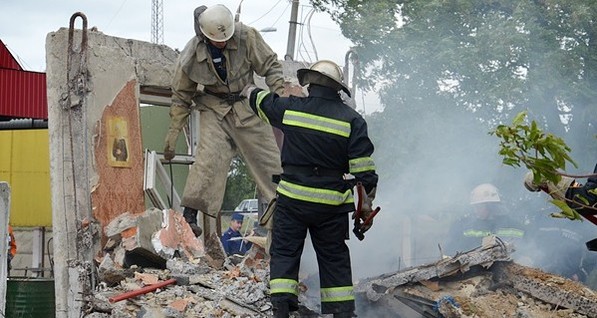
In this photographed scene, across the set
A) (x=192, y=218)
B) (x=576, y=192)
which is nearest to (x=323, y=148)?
(x=576, y=192)

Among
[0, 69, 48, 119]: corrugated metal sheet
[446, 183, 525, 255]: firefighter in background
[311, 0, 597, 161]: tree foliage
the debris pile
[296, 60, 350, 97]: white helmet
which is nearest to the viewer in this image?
[296, 60, 350, 97]: white helmet

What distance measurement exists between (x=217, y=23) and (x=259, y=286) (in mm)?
2124

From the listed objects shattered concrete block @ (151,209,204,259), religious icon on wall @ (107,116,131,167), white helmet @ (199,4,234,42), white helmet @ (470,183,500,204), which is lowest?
shattered concrete block @ (151,209,204,259)

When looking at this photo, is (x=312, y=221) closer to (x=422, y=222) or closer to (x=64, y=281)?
(x=64, y=281)

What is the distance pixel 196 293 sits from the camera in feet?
22.4

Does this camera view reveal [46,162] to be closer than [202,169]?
No

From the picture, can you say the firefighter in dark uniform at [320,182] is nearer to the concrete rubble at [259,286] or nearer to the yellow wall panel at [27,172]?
the concrete rubble at [259,286]

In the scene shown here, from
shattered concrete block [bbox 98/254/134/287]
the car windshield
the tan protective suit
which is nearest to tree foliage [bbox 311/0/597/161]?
the tan protective suit

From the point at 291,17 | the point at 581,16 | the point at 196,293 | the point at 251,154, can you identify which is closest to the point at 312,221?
the point at 196,293

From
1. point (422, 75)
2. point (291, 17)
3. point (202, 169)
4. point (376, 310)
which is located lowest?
point (376, 310)

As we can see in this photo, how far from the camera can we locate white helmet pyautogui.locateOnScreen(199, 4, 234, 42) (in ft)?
23.2

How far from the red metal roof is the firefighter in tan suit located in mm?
8436

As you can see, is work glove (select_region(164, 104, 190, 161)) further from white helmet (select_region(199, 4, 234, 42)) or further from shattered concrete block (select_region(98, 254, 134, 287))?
shattered concrete block (select_region(98, 254, 134, 287))

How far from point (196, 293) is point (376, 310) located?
1.48 metres
